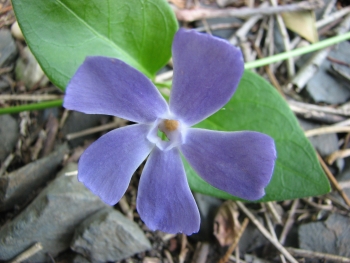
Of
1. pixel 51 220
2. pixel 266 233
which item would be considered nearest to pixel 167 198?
pixel 51 220

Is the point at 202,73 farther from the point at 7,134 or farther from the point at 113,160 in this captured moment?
the point at 7,134

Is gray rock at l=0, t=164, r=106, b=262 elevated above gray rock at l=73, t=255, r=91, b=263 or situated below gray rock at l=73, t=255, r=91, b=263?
above

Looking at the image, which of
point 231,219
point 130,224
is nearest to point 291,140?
point 231,219

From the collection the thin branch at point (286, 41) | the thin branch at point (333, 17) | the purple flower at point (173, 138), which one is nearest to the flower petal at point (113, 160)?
the purple flower at point (173, 138)

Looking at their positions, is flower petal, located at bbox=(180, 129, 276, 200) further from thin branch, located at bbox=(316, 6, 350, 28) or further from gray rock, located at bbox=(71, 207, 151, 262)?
thin branch, located at bbox=(316, 6, 350, 28)

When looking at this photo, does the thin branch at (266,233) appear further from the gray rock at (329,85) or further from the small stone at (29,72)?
the small stone at (29,72)

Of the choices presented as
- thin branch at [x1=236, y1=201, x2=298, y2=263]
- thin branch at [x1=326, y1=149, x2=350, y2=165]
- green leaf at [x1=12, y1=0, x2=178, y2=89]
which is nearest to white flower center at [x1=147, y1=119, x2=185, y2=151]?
green leaf at [x1=12, y1=0, x2=178, y2=89]
